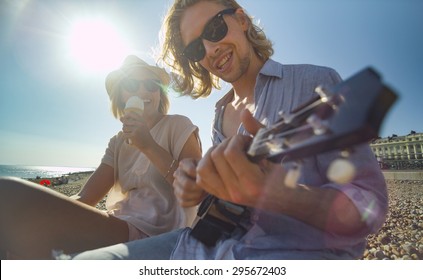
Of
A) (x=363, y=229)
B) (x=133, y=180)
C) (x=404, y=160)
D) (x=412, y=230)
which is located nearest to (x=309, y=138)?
(x=363, y=229)

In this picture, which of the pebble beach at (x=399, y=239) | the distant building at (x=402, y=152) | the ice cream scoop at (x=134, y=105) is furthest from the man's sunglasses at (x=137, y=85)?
the distant building at (x=402, y=152)

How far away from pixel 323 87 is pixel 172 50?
6.66 feet

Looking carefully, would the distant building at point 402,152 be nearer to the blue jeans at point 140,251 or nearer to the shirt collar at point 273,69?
the shirt collar at point 273,69

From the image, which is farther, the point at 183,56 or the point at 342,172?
the point at 183,56

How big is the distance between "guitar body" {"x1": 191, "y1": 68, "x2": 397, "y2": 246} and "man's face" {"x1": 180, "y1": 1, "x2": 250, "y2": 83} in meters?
1.21

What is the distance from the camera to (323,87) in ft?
2.56

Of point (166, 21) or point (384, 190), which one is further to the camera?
point (166, 21)

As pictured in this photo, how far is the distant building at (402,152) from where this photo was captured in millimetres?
21422

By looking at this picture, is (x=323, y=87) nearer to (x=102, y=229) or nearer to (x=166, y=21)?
(x=102, y=229)

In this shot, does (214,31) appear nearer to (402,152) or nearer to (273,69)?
(273,69)

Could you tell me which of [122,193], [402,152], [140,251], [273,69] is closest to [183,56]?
[273,69]

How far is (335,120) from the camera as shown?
0.66m

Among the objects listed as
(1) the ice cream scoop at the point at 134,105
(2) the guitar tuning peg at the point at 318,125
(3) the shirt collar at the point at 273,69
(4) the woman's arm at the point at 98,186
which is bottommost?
(4) the woman's arm at the point at 98,186

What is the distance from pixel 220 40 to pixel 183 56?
2.05 ft
